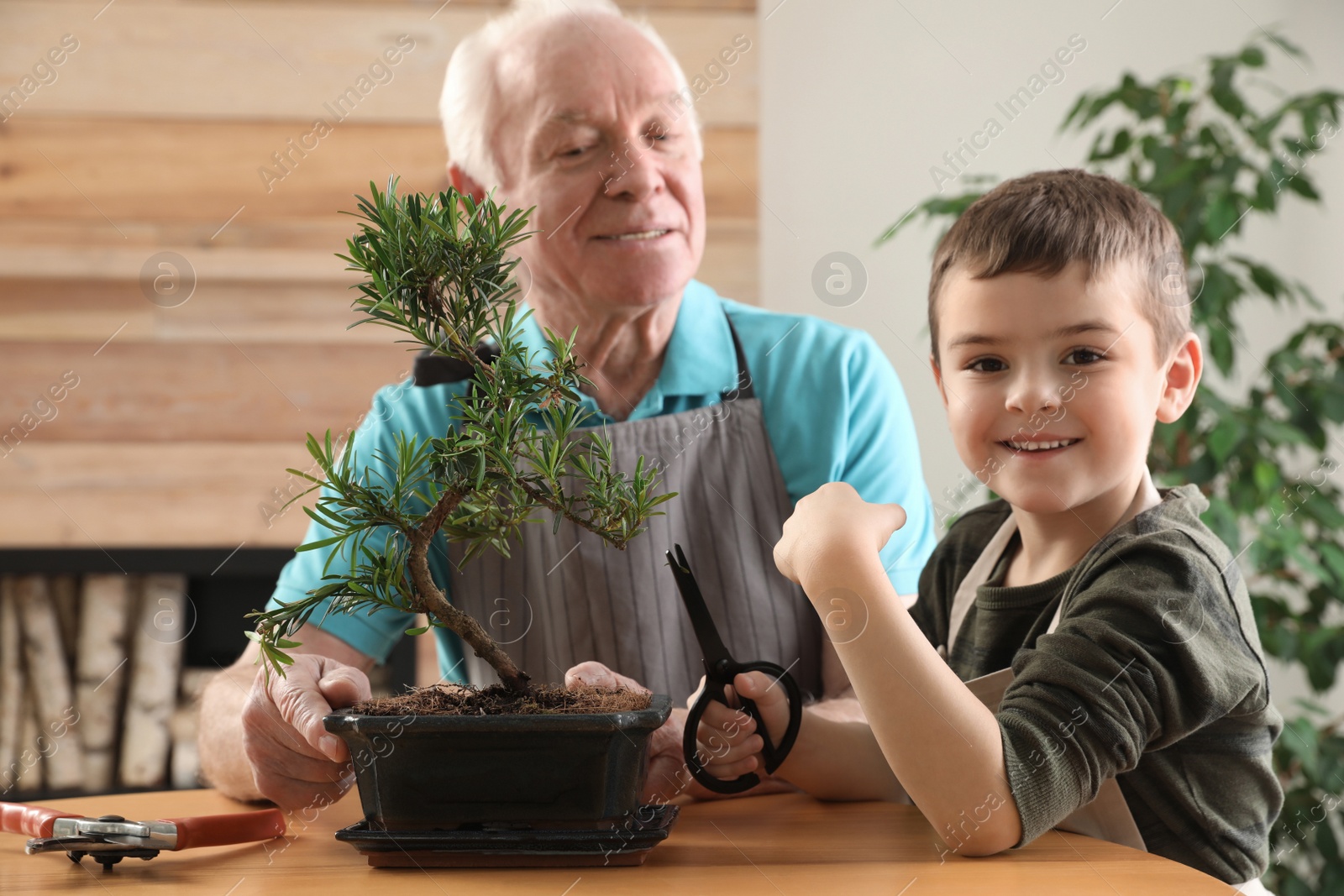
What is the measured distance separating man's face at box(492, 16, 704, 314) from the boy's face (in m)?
0.48

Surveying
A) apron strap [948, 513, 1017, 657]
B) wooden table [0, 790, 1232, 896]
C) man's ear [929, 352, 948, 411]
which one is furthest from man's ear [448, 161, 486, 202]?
wooden table [0, 790, 1232, 896]

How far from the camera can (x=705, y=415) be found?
123 cm

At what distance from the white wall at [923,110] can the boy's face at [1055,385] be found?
5.54 feet

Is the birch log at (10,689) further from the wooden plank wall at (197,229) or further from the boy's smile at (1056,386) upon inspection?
the boy's smile at (1056,386)

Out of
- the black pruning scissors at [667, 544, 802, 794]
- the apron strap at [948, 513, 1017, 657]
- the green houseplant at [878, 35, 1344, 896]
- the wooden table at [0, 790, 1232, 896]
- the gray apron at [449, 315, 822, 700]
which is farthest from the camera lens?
the green houseplant at [878, 35, 1344, 896]

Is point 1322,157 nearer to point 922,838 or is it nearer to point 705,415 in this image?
point 705,415

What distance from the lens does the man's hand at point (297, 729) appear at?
0.70 metres

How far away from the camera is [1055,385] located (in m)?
0.77

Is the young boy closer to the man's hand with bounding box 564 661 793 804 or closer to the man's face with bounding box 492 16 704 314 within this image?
the man's hand with bounding box 564 661 793 804

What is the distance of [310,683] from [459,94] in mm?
888

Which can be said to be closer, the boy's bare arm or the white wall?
the boy's bare arm

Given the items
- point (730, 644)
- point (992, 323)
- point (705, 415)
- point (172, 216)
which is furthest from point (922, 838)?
point (172, 216)

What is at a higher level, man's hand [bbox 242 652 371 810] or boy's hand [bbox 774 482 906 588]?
boy's hand [bbox 774 482 906 588]

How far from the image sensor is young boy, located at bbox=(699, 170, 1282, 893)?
2.06 feet
